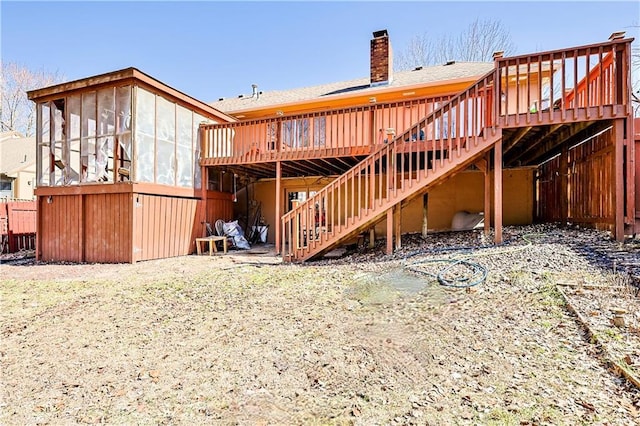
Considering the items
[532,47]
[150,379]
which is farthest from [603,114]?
[532,47]

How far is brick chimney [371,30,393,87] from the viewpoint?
37.2 feet

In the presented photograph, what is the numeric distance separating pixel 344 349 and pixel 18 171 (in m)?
23.7

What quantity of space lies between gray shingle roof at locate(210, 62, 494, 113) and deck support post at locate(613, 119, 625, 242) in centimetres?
499

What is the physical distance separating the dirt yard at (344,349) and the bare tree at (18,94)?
26.6 meters

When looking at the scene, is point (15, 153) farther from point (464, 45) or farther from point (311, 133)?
point (464, 45)

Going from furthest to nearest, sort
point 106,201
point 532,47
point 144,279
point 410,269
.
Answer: point 532,47 < point 106,201 < point 144,279 < point 410,269

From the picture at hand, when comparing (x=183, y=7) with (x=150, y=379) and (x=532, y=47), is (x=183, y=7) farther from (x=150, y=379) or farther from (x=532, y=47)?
(x=532, y=47)

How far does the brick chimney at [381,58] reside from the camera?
11352mm

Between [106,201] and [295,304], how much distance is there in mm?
6388

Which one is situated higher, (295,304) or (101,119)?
(101,119)

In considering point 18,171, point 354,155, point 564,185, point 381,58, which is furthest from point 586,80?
point 18,171

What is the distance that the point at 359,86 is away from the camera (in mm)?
11867

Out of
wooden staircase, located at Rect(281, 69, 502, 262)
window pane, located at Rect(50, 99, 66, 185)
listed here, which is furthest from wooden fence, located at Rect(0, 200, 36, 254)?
wooden staircase, located at Rect(281, 69, 502, 262)

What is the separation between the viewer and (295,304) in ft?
13.7
